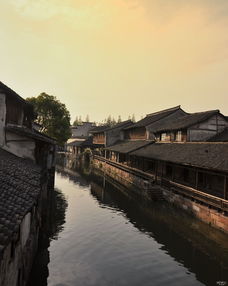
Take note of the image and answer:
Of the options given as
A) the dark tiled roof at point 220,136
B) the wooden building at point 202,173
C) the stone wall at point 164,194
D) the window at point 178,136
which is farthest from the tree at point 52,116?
the dark tiled roof at point 220,136

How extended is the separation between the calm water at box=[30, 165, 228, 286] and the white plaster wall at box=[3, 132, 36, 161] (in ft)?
18.8

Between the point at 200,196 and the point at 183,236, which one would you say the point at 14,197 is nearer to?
the point at 183,236

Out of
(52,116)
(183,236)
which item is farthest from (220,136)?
(52,116)

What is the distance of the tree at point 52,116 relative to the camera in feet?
175

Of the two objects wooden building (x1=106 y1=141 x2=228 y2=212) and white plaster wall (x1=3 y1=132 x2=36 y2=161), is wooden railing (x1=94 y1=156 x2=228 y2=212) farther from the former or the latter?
white plaster wall (x1=3 y1=132 x2=36 y2=161)

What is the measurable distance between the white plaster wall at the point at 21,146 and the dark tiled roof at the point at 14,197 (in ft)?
12.5

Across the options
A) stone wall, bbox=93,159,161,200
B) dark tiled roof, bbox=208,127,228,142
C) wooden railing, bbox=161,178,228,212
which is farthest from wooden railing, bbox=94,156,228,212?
dark tiled roof, bbox=208,127,228,142

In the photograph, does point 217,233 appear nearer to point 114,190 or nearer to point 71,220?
point 71,220

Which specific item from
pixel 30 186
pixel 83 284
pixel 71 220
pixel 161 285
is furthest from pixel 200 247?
pixel 30 186

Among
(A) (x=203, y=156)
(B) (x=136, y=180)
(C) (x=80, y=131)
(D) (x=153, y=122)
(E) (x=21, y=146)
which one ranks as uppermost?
(C) (x=80, y=131)

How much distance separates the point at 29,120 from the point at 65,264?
694 inches

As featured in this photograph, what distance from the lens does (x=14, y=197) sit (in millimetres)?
8617

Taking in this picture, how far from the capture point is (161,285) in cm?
1177

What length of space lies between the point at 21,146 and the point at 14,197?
9.15 meters
